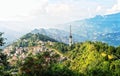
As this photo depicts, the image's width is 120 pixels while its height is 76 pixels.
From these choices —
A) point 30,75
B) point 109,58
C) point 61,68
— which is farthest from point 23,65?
point 109,58

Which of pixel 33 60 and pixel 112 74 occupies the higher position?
pixel 33 60

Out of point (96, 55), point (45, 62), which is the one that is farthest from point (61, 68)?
point (96, 55)

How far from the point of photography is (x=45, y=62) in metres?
124

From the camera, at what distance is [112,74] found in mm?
141875

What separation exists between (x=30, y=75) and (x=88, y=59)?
75443 mm

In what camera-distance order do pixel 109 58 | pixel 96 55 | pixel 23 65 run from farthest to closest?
1. pixel 96 55
2. pixel 109 58
3. pixel 23 65

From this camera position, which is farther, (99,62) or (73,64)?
(73,64)

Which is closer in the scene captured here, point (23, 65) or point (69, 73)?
point (23, 65)

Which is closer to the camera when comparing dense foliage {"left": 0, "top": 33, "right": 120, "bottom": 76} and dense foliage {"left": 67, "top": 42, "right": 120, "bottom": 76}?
dense foliage {"left": 0, "top": 33, "right": 120, "bottom": 76}

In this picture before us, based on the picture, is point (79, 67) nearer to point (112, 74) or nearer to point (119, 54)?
point (119, 54)

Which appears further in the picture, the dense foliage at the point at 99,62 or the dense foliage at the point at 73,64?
the dense foliage at the point at 99,62

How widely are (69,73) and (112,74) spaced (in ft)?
62.3

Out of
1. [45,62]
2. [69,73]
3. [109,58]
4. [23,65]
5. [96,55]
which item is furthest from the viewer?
[96,55]

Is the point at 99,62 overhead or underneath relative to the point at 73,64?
overhead
